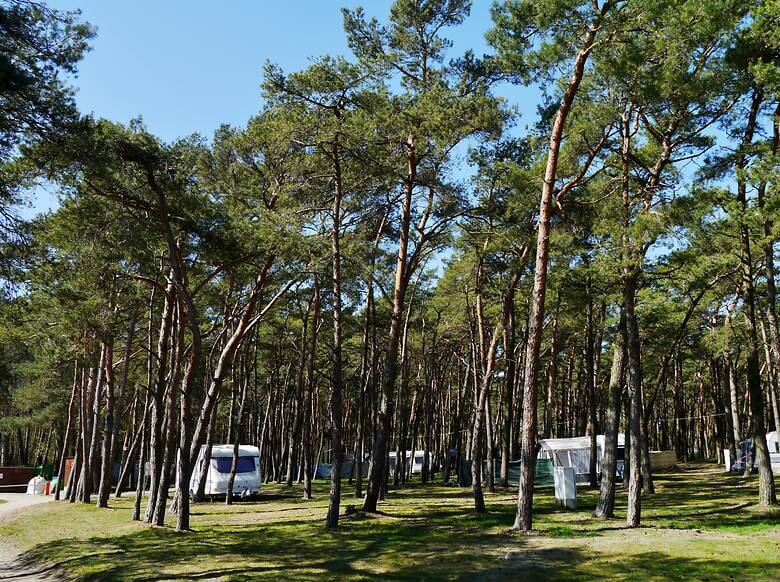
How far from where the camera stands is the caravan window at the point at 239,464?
84.3 ft

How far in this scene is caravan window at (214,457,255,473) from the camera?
84.3 ft

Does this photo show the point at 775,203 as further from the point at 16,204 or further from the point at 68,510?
the point at 68,510

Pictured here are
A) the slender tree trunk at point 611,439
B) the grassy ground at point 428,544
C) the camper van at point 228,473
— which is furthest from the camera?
the camper van at point 228,473

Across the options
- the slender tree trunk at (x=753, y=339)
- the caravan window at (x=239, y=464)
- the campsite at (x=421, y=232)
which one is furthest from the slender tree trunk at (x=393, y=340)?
the caravan window at (x=239, y=464)

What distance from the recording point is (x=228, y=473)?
2566cm

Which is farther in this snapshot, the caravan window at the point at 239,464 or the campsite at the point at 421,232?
the caravan window at the point at 239,464

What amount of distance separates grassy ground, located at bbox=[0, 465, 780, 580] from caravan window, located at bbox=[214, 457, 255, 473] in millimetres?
6567

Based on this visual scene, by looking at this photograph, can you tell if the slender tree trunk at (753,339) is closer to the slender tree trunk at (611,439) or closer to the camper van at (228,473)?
the slender tree trunk at (611,439)

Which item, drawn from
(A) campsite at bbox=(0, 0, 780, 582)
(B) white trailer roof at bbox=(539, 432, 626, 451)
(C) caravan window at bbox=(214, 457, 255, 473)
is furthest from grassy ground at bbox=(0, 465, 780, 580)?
(B) white trailer roof at bbox=(539, 432, 626, 451)

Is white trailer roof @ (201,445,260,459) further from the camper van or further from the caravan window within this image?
the caravan window

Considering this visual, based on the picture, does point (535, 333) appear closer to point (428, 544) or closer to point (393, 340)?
point (428, 544)

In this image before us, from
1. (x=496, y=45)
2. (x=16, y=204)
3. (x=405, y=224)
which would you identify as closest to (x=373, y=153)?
(x=405, y=224)

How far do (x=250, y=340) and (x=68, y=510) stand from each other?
10032 mm

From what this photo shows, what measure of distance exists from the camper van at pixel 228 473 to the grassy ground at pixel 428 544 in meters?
6.07
